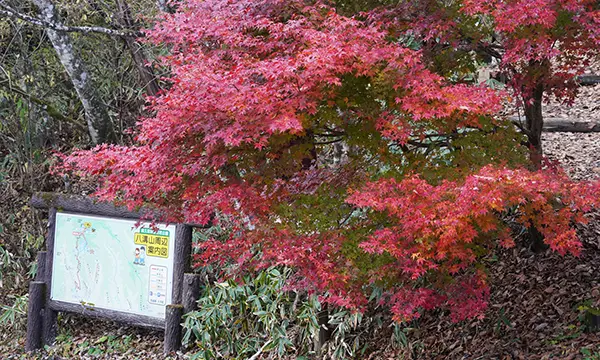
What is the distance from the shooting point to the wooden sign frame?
242 inches

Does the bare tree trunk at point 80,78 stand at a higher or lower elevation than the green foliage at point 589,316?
higher

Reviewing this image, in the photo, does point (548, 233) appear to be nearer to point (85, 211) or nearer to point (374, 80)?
point (374, 80)

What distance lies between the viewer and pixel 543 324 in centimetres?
479

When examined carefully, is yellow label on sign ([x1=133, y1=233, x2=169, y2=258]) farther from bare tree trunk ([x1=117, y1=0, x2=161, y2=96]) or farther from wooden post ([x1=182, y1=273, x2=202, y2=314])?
bare tree trunk ([x1=117, y1=0, x2=161, y2=96])

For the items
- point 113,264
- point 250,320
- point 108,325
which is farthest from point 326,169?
point 108,325

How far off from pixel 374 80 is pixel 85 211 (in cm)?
409

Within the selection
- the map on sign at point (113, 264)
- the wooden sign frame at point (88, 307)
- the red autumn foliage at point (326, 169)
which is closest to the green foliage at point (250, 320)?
the wooden sign frame at point (88, 307)

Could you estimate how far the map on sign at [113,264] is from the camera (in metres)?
6.31

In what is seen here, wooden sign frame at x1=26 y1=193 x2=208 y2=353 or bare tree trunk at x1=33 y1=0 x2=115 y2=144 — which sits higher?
bare tree trunk at x1=33 y1=0 x2=115 y2=144

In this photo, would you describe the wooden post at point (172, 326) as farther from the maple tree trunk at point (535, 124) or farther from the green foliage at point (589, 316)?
the green foliage at point (589, 316)

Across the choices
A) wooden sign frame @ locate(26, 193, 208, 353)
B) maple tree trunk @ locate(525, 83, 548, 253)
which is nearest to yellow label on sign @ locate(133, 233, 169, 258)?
wooden sign frame @ locate(26, 193, 208, 353)

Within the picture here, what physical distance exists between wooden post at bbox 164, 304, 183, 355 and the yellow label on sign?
0.49 meters

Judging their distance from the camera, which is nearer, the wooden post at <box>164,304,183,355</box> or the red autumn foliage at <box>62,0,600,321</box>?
the red autumn foliage at <box>62,0,600,321</box>

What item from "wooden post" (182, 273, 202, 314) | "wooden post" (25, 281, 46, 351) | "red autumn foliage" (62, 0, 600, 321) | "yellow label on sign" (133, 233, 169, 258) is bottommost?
"wooden post" (25, 281, 46, 351)
